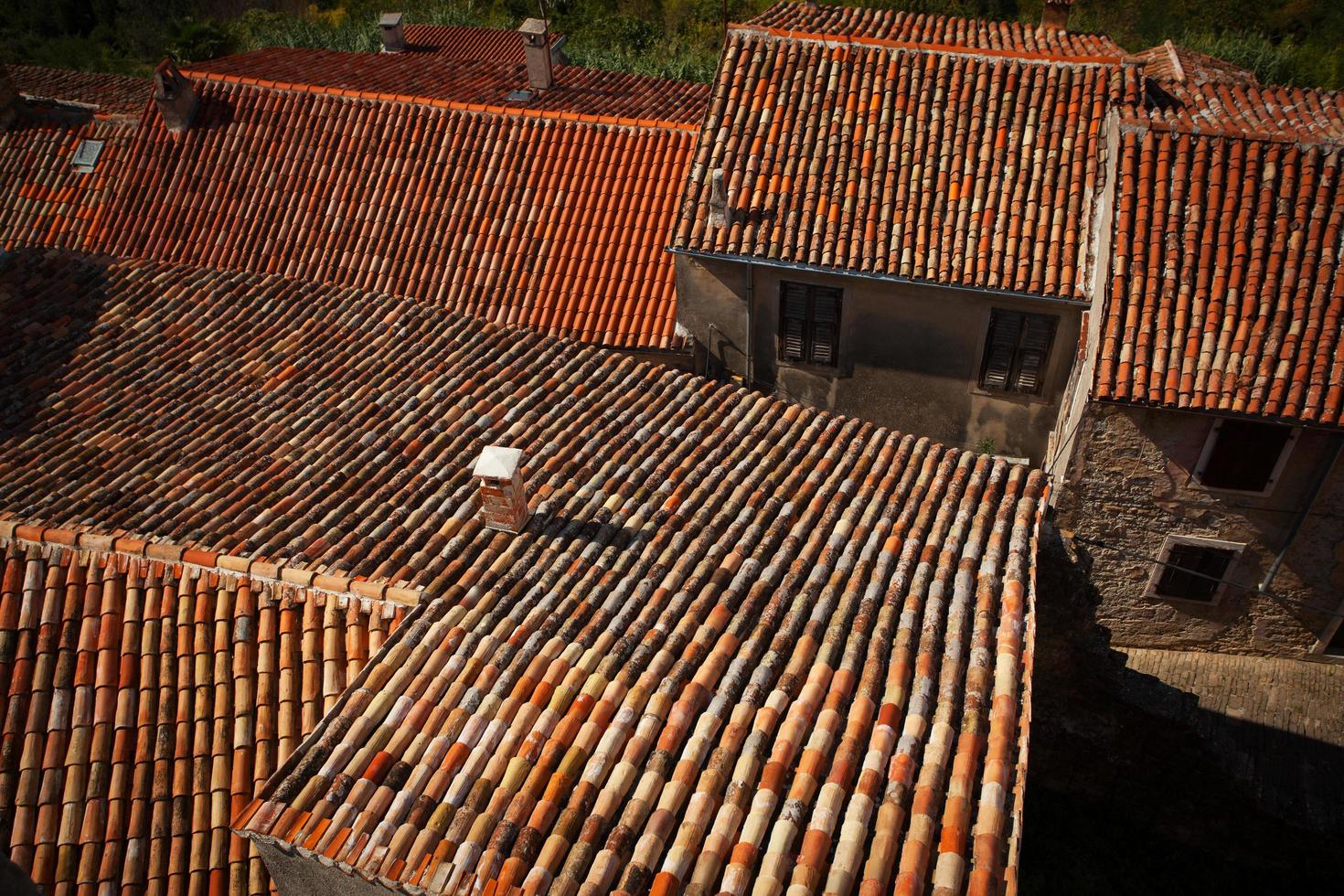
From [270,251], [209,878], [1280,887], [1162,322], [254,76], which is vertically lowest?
[1280,887]

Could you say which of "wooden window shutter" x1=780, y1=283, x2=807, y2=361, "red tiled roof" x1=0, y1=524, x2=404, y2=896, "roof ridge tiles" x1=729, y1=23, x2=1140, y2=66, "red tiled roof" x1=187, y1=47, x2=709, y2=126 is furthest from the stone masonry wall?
"red tiled roof" x1=187, y1=47, x2=709, y2=126

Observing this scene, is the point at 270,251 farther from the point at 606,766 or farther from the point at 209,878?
the point at 606,766

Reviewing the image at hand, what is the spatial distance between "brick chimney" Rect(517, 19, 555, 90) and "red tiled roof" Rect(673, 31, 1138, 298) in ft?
17.6

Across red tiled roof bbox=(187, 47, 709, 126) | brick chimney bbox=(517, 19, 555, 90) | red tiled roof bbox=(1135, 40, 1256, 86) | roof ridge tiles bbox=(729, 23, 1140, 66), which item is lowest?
red tiled roof bbox=(187, 47, 709, 126)

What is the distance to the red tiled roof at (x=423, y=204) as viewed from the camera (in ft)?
47.8

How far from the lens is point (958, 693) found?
642 cm

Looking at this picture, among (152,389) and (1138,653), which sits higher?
(152,389)

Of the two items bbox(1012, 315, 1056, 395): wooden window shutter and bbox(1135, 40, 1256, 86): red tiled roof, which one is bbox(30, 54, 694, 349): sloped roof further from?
bbox(1135, 40, 1256, 86): red tiled roof

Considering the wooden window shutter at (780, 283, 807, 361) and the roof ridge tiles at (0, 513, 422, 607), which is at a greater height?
the roof ridge tiles at (0, 513, 422, 607)

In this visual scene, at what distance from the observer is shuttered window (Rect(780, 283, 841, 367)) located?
13.3m

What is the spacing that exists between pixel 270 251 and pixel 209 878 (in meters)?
11.4

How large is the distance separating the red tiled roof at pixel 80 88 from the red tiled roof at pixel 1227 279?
68.8ft

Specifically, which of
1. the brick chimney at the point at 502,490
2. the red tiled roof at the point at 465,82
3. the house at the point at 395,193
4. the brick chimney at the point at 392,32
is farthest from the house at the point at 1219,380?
the brick chimney at the point at 392,32

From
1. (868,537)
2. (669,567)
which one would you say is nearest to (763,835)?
(669,567)
